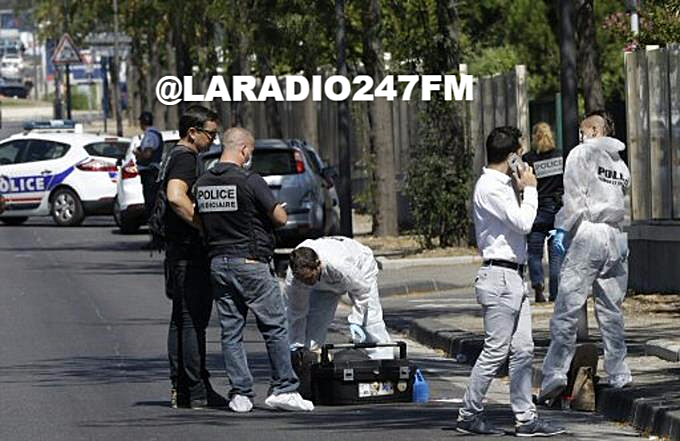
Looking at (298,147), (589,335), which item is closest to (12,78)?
(298,147)

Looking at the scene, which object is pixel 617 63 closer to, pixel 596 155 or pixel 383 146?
pixel 383 146

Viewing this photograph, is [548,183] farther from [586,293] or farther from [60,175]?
[60,175]

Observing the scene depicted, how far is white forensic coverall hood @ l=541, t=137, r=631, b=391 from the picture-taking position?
1301 cm

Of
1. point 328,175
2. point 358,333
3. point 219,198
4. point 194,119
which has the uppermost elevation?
point 194,119

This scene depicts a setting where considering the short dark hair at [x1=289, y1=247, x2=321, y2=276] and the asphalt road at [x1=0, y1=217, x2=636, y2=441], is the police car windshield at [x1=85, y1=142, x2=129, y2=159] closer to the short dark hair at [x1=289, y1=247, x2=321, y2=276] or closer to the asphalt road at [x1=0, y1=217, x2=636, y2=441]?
the asphalt road at [x1=0, y1=217, x2=636, y2=441]

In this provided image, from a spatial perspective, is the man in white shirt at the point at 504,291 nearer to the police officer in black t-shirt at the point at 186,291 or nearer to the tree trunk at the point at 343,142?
the police officer in black t-shirt at the point at 186,291

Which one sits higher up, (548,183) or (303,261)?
(548,183)

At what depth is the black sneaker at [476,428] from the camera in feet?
38.6

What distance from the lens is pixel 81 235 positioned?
1368 inches

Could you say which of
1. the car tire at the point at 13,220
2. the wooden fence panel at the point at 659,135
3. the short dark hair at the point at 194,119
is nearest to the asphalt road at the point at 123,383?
the short dark hair at the point at 194,119

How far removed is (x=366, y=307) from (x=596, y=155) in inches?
74.1

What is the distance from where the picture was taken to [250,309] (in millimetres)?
13156

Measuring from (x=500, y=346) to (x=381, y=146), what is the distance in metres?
18.2

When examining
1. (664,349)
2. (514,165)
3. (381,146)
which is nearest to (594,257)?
(514,165)
